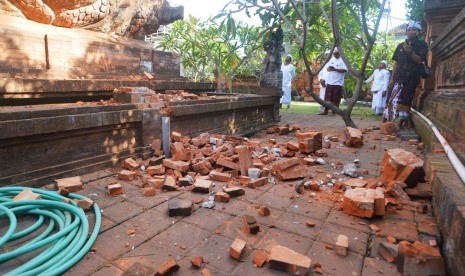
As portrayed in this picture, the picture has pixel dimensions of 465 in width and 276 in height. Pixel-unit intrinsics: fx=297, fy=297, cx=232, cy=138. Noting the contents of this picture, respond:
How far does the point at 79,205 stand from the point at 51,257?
0.64m

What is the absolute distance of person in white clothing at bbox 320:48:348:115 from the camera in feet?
27.7

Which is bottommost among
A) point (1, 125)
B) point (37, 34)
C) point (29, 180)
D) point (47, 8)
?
point (29, 180)

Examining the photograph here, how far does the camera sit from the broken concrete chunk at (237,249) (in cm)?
170

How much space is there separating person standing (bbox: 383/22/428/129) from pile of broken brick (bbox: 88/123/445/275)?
256 cm

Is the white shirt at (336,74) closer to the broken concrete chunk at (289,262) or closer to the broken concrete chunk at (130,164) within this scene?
the broken concrete chunk at (130,164)

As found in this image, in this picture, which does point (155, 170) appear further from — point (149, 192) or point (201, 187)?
point (201, 187)

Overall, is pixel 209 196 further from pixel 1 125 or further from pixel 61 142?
pixel 1 125

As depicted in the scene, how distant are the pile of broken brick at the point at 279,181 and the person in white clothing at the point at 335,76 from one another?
4.92 metres

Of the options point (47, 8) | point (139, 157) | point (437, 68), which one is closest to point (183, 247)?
point (139, 157)

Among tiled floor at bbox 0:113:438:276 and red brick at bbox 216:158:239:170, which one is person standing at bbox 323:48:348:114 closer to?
red brick at bbox 216:158:239:170

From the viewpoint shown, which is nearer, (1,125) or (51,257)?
(51,257)

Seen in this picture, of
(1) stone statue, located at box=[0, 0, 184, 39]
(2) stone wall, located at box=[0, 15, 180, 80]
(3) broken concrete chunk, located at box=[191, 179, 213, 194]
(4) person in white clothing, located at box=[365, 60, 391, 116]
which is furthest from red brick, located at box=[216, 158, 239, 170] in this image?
(4) person in white clothing, located at box=[365, 60, 391, 116]

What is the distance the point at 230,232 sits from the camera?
80.0 inches

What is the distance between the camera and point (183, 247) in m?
1.83
